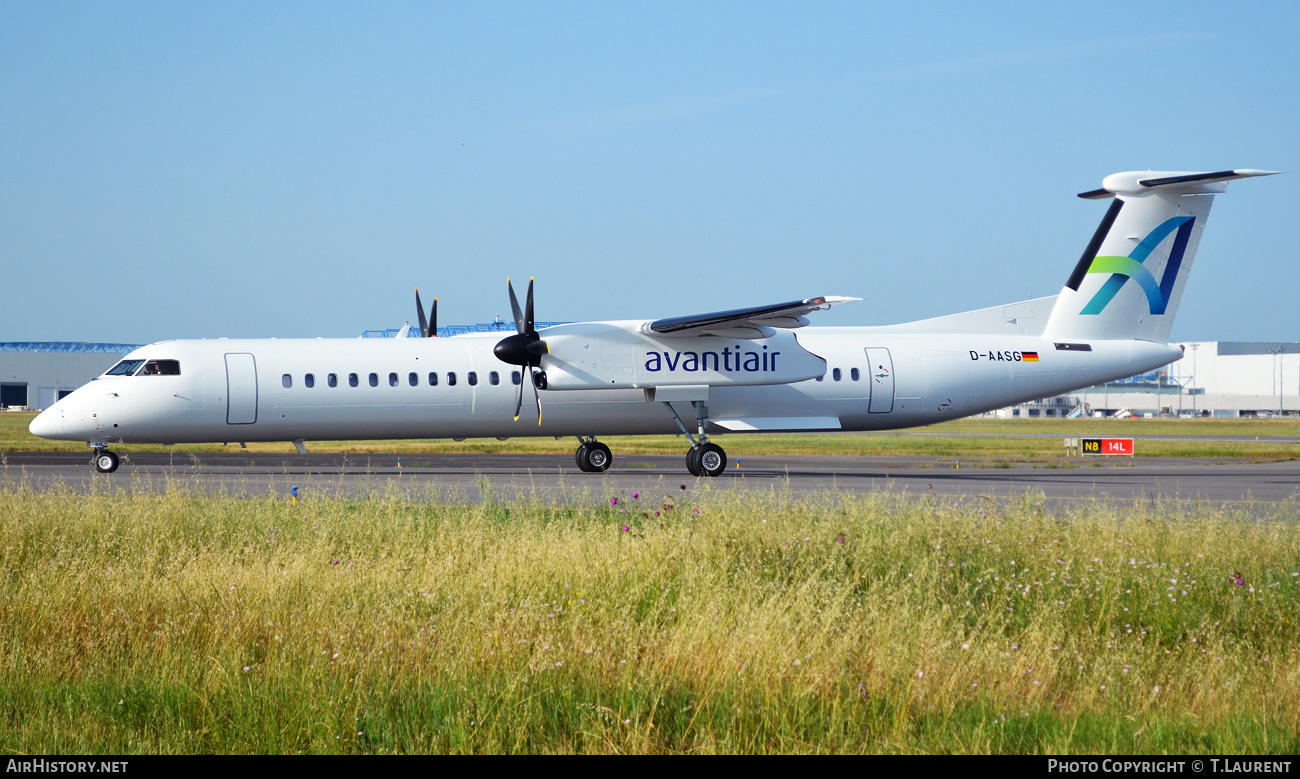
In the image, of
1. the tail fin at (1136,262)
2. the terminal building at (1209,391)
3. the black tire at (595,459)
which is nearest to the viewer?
the black tire at (595,459)

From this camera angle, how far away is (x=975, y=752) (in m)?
5.15

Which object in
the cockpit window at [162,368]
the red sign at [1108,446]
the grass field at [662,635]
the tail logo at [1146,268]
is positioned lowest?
the red sign at [1108,446]

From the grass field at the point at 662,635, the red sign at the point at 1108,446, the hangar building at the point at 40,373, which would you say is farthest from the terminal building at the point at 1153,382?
the grass field at the point at 662,635

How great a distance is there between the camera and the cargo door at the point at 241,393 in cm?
2245

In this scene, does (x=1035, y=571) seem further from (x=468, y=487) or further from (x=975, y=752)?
(x=468, y=487)

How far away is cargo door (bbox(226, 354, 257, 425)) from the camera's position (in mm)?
22453

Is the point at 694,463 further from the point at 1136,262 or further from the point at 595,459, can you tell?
the point at 1136,262

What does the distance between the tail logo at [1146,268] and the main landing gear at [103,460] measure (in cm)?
2256

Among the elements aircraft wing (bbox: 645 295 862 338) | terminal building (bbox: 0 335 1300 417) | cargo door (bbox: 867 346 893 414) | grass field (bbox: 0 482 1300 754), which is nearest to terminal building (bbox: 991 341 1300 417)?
terminal building (bbox: 0 335 1300 417)

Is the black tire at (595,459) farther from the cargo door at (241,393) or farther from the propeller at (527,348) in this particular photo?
the cargo door at (241,393)

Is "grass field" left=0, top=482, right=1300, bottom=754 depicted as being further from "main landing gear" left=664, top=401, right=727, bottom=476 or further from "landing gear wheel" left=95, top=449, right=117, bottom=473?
"landing gear wheel" left=95, top=449, right=117, bottom=473

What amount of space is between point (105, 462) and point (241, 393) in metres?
3.27
